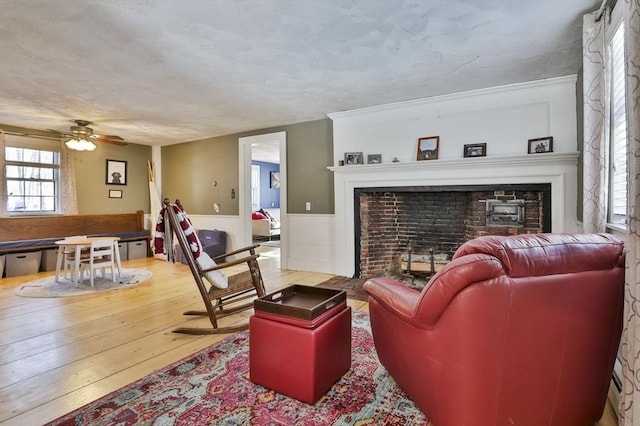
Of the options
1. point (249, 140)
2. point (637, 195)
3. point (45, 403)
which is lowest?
point (45, 403)

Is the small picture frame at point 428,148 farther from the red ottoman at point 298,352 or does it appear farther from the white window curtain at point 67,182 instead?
the white window curtain at point 67,182

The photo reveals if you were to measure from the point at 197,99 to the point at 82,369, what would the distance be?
2998 mm

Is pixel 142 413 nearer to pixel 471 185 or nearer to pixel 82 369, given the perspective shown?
pixel 82 369

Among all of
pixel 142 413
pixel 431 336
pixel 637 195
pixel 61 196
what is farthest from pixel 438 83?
pixel 61 196

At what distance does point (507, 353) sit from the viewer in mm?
1198

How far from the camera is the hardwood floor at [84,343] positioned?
182 centimetres

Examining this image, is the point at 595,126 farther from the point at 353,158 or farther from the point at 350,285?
the point at 350,285

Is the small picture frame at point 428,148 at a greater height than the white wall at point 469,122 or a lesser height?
lesser

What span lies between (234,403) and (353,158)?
3.31 meters

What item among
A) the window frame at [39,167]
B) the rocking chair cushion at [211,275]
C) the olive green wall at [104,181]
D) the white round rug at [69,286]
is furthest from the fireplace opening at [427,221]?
the window frame at [39,167]

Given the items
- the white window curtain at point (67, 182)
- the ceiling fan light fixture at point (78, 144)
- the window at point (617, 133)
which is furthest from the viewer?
the white window curtain at point (67, 182)

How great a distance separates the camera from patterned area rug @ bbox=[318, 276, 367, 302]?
3.70m

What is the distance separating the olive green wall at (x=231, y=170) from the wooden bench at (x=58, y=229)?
3.20ft

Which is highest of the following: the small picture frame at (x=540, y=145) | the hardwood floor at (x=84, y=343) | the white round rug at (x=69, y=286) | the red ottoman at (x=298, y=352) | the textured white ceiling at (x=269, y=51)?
the textured white ceiling at (x=269, y=51)
